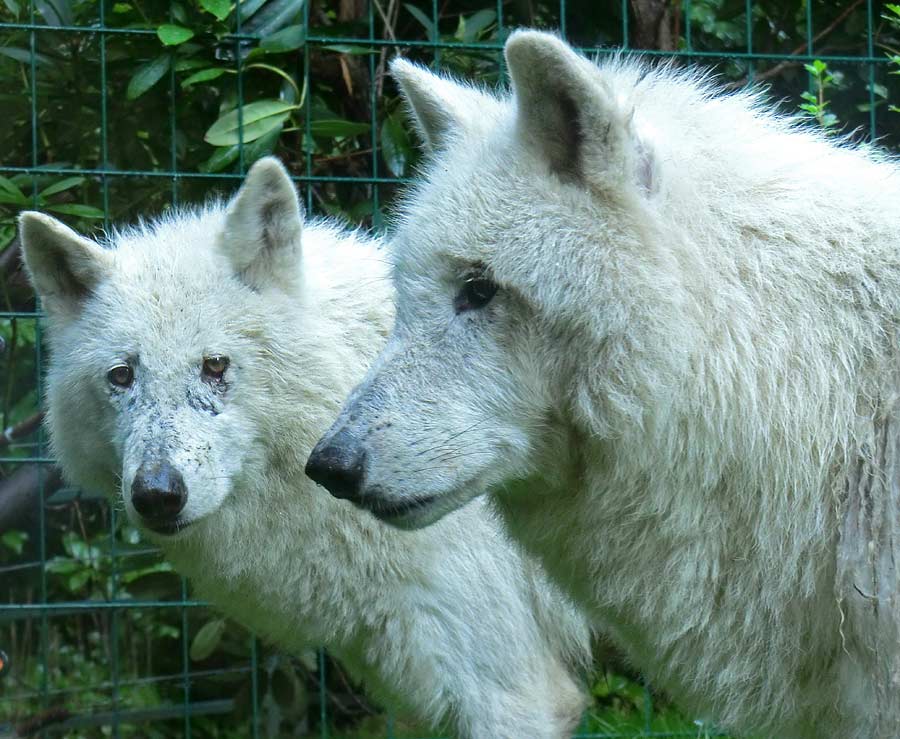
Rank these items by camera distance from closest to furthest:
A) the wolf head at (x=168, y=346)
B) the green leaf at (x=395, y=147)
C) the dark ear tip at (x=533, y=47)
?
the dark ear tip at (x=533, y=47), the wolf head at (x=168, y=346), the green leaf at (x=395, y=147)

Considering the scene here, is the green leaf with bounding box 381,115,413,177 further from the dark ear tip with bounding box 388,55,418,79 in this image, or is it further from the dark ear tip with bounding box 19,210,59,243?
Answer: the dark ear tip with bounding box 388,55,418,79

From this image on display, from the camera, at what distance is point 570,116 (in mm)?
2621

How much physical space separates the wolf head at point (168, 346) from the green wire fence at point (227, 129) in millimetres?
1056

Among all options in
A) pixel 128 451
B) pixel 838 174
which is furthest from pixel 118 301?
pixel 838 174

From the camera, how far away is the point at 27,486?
19.7 feet

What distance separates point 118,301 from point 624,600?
233 cm

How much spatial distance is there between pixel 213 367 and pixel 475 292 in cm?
163

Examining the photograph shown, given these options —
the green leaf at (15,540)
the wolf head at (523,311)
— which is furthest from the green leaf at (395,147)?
the green leaf at (15,540)

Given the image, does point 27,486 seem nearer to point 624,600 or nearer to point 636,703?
point 636,703

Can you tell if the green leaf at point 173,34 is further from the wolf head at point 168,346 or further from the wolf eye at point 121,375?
the wolf eye at point 121,375

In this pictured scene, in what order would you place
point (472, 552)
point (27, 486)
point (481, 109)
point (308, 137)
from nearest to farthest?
point (481, 109) → point (472, 552) → point (308, 137) → point (27, 486)

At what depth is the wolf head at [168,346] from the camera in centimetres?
391

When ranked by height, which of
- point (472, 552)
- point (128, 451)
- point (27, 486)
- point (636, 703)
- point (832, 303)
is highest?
point (832, 303)

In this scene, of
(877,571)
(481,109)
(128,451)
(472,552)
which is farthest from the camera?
(472,552)
